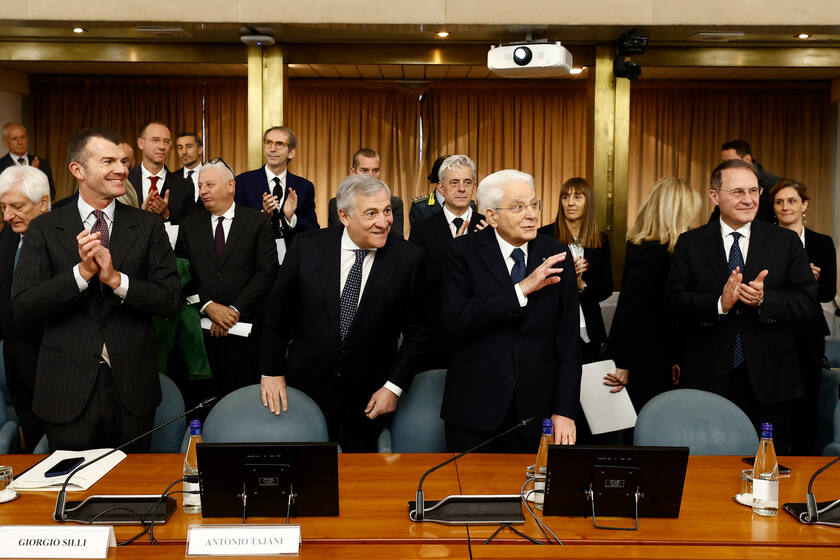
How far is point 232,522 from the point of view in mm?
2334

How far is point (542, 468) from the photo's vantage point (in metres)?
2.60

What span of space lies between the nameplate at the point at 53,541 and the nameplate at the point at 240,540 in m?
0.24

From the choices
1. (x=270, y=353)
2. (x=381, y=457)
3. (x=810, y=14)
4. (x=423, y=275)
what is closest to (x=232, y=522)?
(x=381, y=457)

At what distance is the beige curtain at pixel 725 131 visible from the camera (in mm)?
10442

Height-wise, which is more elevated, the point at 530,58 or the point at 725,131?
the point at 725,131

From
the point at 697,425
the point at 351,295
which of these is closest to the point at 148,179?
the point at 351,295

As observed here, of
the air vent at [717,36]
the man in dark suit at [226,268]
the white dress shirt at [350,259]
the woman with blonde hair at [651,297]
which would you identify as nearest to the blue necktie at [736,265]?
the woman with blonde hair at [651,297]

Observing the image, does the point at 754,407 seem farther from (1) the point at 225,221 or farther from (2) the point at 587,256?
(1) the point at 225,221

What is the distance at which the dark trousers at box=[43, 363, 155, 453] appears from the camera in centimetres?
329

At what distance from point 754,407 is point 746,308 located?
0.46 meters

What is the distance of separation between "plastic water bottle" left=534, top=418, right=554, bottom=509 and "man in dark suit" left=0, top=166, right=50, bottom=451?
2492 mm

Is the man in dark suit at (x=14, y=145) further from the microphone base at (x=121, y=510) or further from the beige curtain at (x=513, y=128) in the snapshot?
the microphone base at (x=121, y=510)

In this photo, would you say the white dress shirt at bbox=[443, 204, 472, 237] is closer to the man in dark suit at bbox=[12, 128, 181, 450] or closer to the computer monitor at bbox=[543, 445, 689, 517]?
the man in dark suit at bbox=[12, 128, 181, 450]

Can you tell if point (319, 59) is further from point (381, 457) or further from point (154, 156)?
point (381, 457)
